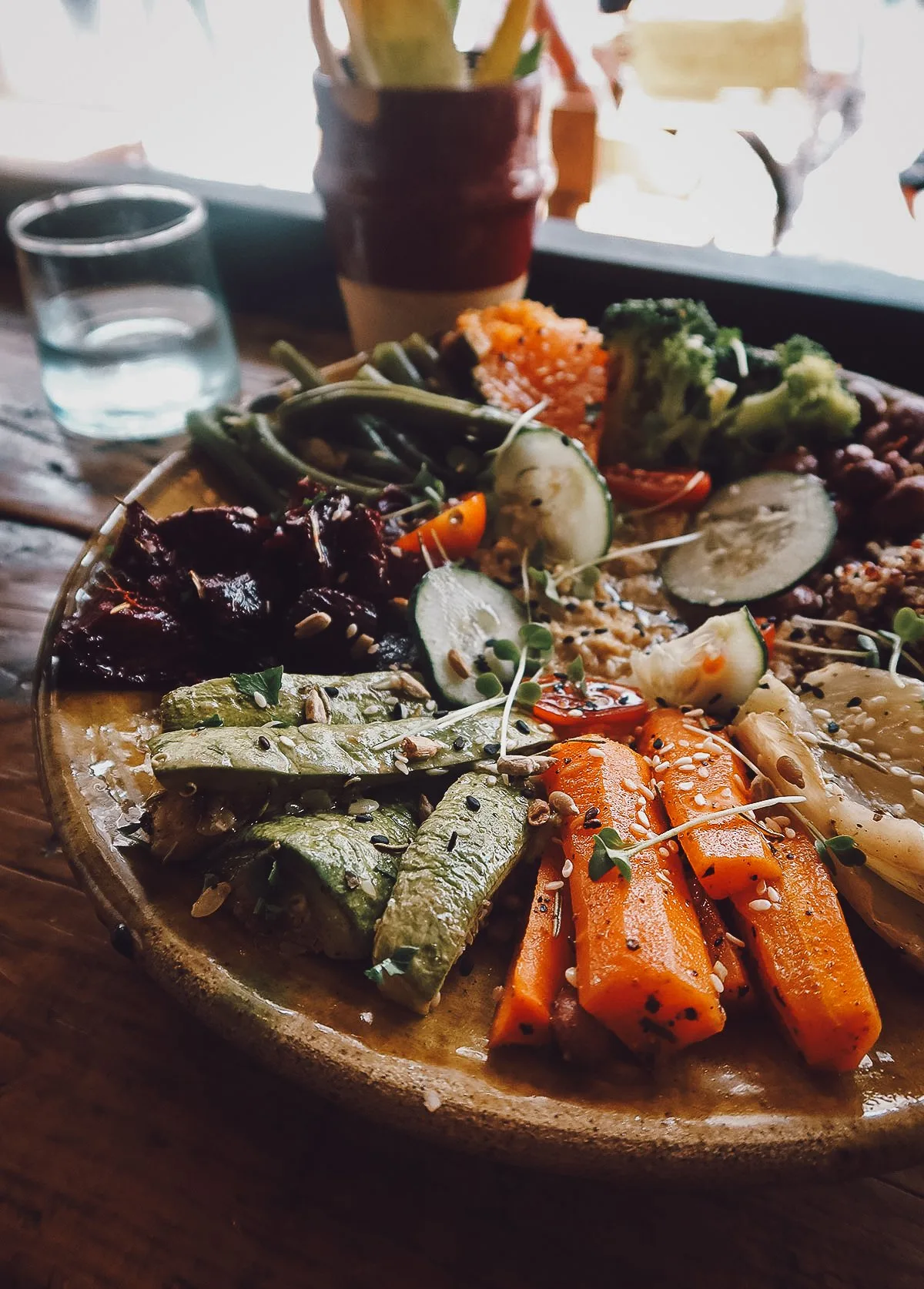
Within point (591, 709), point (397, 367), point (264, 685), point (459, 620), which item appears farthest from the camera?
point (397, 367)

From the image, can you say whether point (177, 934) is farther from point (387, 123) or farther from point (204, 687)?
point (387, 123)

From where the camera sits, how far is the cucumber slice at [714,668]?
187cm

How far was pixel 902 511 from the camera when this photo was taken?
231 centimetres

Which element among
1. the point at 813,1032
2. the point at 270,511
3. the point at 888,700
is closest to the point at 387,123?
the point at 270,511

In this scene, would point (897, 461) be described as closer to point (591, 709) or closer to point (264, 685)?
point (591, 709)

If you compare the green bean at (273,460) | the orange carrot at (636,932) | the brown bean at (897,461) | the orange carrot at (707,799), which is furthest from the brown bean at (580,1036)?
the brown bean at (897,461)

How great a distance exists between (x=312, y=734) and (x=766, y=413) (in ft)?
5.50

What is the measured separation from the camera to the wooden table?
1301 mm

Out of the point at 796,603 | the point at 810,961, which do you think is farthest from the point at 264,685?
the point at 796,603

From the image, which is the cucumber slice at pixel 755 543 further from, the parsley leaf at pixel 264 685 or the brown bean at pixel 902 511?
the parsley leaf at pixel 264 685

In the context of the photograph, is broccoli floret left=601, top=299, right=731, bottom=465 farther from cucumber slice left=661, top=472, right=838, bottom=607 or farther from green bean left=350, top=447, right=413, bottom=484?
green bean left=350, top=447, right=413, bottom=484

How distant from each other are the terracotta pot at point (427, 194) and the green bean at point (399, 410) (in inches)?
27.5

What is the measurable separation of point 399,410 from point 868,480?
1235 mm

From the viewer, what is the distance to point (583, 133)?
4621 mm
